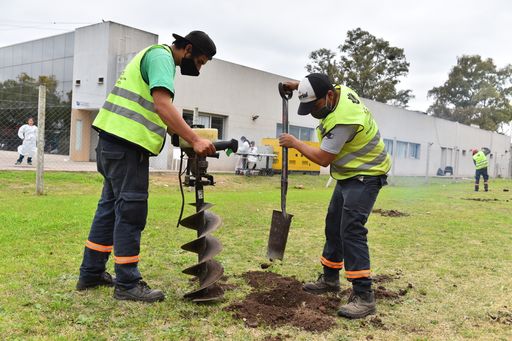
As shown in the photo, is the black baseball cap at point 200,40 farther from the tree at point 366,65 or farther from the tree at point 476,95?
the tree at point 476,95

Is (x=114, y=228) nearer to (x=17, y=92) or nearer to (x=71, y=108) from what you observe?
(x=71, y=108)

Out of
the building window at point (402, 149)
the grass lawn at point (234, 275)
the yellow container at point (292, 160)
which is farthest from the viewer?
the building window at point (402, 149)

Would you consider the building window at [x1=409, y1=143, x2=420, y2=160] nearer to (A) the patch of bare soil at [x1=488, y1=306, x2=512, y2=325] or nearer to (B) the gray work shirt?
(A) the patch of bare soil at [x1=488, y1=306, x2=512, y2=325]

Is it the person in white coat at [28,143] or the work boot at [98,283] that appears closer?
the work boot at [98,283]

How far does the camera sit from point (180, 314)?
3301 millimetres

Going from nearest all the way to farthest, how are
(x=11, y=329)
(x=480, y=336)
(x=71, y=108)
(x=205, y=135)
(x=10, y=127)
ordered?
1. (x=11, y=329)
2. (x=480, y=336)
3. (x=205, y=135)
4. (x=10, y=127)
5. (x=71, y=108)

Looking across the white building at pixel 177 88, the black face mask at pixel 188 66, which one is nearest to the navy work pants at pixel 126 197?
the black face mask at pixel 188 66

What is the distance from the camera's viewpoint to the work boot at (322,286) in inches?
160

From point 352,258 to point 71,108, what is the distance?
21.7 metres

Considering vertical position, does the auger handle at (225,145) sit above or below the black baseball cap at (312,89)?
below

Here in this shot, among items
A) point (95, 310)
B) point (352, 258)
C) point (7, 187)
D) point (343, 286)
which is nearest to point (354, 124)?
point (352, 258)

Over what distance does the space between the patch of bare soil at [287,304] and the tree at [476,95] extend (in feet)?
206

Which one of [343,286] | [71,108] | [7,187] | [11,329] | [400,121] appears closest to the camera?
[11,329]

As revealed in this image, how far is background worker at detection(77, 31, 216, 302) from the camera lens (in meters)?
3.36
